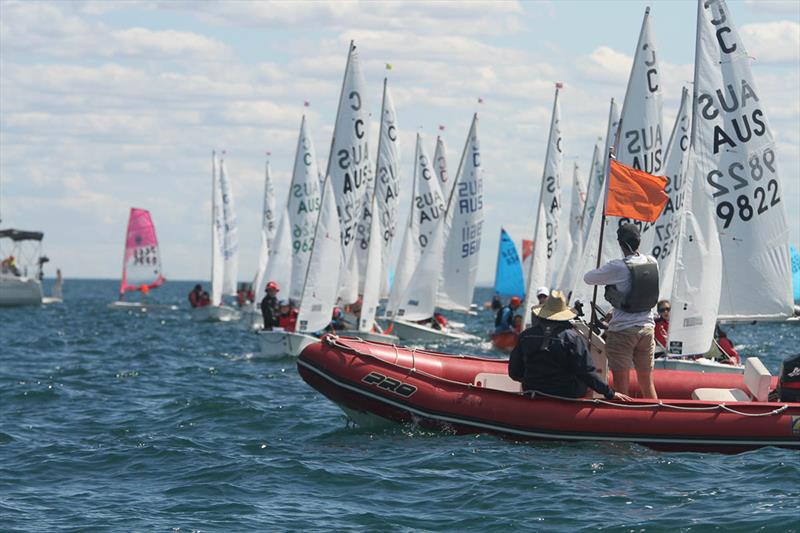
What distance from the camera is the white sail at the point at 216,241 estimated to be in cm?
4850

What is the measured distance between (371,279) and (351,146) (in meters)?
3.03

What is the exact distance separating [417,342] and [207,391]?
1236cm

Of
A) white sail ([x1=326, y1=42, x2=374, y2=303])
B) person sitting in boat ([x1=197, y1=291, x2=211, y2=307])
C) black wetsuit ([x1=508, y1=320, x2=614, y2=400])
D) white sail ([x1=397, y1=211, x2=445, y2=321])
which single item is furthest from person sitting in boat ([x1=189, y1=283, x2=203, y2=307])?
Answer: black wetsuit ([x1=508, y1=320, x2=614, y2=400])

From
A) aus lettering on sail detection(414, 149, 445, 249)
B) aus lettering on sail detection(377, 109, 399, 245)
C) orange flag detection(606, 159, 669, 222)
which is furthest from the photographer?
aus lettering on sail detection(414, 149, 445, 249)

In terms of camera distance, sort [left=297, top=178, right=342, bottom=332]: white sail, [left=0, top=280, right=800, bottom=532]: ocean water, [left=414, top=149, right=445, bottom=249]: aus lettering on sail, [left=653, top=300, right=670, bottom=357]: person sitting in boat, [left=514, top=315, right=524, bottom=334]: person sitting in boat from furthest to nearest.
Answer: [left=414, top=149, right=445, bottom=249]: aus lettering on sail, [left=514, top=315, right=524, bottom=334]: person sitting in boat, [left=297, top=178, right=342, bottom=332]: white sail, [left=653, top=300, right=670, bottom=357]: person sitting in boat, [left=0, top=280, right=800, bottom=532]: ocean water

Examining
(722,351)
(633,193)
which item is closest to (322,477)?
(633,193)

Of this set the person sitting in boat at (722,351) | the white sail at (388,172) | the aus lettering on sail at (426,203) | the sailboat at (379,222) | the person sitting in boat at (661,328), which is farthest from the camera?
the aus lettering on sail at (426,203)

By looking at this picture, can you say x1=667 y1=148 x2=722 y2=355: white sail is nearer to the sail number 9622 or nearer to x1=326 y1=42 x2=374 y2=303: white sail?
x1=326 y1=42 x2=374 y2=303: white sail

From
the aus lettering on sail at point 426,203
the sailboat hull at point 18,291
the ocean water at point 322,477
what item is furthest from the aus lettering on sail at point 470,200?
the sailboat hull at point 18,291

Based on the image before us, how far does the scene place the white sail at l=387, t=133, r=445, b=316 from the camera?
116 feet

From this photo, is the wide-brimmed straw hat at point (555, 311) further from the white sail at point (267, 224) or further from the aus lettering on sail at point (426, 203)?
the white sail at point (267, 224)

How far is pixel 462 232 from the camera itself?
114 feet

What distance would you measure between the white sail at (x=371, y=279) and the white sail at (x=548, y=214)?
317 centimetres

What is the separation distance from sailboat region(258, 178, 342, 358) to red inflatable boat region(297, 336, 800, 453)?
1075 cm
